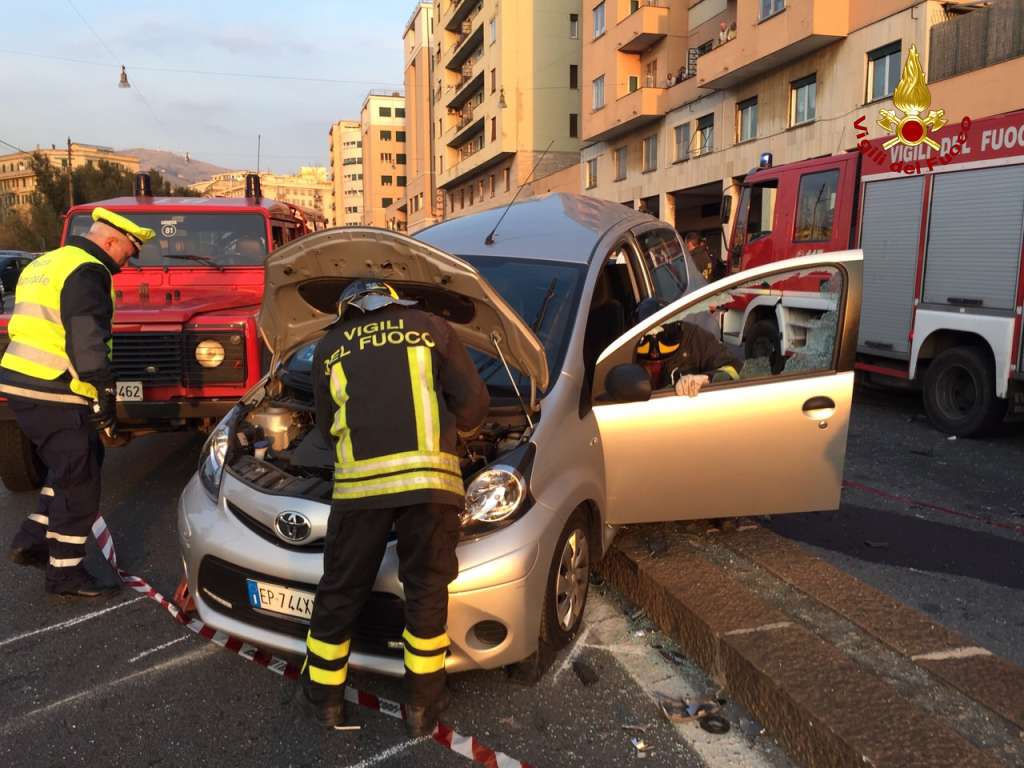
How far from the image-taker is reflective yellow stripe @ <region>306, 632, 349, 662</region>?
108 inches

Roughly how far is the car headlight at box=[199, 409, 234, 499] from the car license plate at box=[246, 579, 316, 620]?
0.52 meters

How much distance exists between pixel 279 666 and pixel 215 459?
0.95 meters

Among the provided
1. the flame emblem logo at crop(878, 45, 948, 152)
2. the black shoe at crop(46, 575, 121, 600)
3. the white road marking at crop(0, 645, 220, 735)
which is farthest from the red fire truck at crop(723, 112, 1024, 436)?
the black shoe at crop(46, 575, 121, 600)

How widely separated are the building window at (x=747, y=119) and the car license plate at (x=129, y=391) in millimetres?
20935

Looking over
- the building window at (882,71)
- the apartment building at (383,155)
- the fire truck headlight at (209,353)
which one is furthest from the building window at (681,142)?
the apartment building at (383,155)

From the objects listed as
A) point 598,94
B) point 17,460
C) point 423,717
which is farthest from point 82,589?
point 598,94

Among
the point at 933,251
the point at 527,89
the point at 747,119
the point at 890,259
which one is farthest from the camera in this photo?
the point at 527,89

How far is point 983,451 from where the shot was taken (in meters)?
6.96

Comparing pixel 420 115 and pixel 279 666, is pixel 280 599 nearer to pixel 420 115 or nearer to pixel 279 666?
pixel 279 666

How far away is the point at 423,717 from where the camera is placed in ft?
9.23

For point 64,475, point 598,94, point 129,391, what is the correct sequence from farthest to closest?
1. point 598,94
2. point 129,391
3. point 64,475

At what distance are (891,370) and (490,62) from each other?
42.2 m

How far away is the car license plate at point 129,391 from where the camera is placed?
535cm

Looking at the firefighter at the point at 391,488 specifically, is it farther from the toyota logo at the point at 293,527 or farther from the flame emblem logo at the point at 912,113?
the flame emblem logo at the point at 912,113
